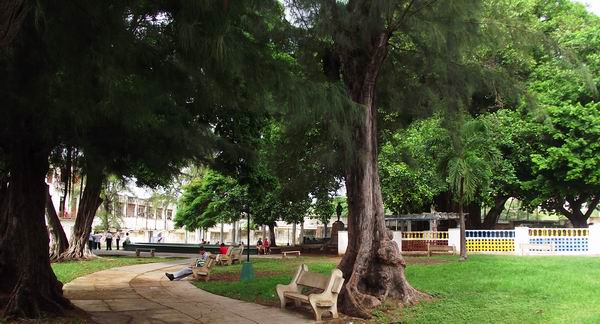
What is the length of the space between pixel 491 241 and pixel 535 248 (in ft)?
6.54

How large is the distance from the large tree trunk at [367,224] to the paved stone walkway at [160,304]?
141 centimetres

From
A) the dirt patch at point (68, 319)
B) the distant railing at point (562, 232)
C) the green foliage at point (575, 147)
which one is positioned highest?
the green foliage at point (575, 147)

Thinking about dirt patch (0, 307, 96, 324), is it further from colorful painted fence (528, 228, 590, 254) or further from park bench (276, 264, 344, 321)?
colorful painted fence (528, 228, 590, 254)

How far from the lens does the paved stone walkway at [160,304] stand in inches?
364

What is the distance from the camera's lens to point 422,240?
2803cm

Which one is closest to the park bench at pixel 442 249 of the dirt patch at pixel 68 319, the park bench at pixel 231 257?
the park bench at pixel 231 257

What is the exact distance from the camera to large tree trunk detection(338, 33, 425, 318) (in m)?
10.1

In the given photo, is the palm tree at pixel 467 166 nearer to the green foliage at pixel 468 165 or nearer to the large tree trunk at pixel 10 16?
the green foliage at pixel 468 165

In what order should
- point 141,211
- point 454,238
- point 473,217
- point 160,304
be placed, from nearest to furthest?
point 160,304
point 454,238
point 473,217
point 141,211

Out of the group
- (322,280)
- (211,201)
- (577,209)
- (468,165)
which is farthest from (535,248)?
(211,201)

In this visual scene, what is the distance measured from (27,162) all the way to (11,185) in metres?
0.60

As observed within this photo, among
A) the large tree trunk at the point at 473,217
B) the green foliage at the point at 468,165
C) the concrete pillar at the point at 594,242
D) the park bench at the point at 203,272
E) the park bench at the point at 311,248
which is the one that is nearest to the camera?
the park bench at the point at 203,272

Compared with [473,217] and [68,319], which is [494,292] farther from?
[473,217]

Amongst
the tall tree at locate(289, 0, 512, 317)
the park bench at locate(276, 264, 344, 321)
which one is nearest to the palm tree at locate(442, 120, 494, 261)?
the tall tree at locate(289, 0, 512, 317)
